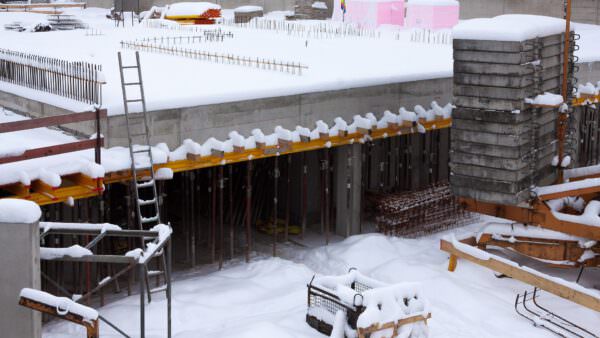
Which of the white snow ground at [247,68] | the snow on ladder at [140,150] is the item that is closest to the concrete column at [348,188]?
the white snow ground at [247,68]

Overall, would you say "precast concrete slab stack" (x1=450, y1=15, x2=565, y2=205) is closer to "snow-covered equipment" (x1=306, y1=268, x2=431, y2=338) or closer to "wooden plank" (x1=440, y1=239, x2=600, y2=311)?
"wooden plank" (x1=440, y1=239, x2=600, y2=311)

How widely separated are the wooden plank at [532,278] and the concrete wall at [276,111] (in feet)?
14.5

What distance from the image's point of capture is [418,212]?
74.5ft

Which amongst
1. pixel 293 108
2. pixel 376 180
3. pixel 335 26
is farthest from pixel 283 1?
pixel 293 108

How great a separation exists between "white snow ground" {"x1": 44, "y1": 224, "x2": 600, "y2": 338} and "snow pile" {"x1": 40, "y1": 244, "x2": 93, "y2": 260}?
9.14 feet

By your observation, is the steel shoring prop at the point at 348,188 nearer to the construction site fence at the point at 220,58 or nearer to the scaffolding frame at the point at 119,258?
the construction site fence at the point at 220,58

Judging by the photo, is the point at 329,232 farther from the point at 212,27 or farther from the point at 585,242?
the point at 212,27

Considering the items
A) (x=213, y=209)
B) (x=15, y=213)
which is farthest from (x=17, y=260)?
(x=213, y=209)

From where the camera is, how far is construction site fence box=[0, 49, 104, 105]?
18.8 m

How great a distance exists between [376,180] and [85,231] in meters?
13.2

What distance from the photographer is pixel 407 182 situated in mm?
25000

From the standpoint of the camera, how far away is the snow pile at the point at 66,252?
13.2m

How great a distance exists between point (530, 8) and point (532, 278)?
114 ft

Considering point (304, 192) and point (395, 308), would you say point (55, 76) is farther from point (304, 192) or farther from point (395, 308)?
point (395, 308)
